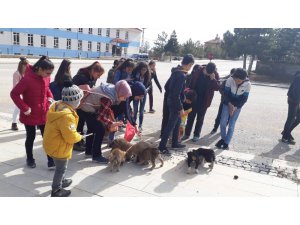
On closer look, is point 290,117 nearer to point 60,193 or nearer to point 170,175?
Answer: point 170,175

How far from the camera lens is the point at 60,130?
3227 mm

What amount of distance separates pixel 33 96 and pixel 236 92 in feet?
12.4

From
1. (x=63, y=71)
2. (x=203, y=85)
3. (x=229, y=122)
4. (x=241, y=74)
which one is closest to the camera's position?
(x=63, y=71)

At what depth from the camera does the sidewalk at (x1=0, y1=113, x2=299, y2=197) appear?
379 cm

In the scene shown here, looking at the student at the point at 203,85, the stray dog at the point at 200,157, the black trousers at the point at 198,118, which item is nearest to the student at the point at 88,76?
the stray dog at the point at 200,157

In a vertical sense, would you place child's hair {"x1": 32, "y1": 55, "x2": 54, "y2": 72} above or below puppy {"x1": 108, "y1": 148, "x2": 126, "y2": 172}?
above

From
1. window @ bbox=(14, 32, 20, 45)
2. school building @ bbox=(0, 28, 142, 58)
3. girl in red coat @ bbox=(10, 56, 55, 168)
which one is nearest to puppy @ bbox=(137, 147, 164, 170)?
girl in red coat @ bbox=(10, 56, 55, 168)

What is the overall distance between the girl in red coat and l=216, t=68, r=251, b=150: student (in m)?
3.43

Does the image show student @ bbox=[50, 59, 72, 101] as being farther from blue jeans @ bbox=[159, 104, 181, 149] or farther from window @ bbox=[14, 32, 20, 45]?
window @ bbox=[14, 32, 20, 45]

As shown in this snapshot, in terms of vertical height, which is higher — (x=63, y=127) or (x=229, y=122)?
(x=63, y=127)

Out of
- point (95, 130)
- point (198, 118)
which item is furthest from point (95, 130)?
point (198, 118)

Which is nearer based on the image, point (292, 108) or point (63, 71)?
point (63, 71)

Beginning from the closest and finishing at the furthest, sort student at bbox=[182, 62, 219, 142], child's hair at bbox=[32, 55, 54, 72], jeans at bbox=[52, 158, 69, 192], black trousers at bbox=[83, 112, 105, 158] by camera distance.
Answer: jeans at bbox=[52, 158, 69, 192], child's hair at bbox=[32, 55, 54, 72], black trousers at bbox=[83, 112, 105, 158], student at bbox=[182, 62, 219, 142]

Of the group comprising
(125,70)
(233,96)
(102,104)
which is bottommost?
(102,104)
